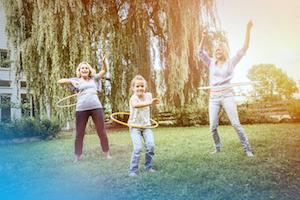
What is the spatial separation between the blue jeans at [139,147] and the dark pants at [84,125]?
22.4 inches

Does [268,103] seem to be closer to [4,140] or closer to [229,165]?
[229,165]

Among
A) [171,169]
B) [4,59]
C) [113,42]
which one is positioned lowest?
[171,169]

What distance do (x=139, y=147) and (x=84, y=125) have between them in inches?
33.8

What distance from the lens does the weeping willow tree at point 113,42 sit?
2.99 m

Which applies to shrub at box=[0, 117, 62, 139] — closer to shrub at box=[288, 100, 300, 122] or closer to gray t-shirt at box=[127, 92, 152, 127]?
gray t-shirt at box=[127, 92, 152, 127]

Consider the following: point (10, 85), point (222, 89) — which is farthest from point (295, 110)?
point (10, 85)

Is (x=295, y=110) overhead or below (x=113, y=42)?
below

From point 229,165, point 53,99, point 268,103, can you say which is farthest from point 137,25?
point 229,165

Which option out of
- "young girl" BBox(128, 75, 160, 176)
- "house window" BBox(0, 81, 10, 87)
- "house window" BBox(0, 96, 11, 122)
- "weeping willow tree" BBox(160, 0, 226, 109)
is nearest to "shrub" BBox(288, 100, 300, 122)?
"weeping willow tree" BBox(160, 0, 226, 109)

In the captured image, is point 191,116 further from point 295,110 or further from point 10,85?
point 10,85

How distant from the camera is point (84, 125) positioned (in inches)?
103

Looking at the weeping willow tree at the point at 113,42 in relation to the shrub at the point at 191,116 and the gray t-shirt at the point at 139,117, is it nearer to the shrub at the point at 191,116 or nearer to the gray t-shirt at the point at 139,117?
the shrub at the point at 191,116

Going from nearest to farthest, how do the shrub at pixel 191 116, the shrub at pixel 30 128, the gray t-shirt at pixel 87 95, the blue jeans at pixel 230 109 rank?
the blue jeans at pixel 230 109
the gray t-shirt at pixel 87 95
the shrub at pixel 30 128
the shrub at pixel 191 116

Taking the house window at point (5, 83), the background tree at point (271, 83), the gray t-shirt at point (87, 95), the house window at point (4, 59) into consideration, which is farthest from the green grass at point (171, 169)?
the house window at point (4, 59)
